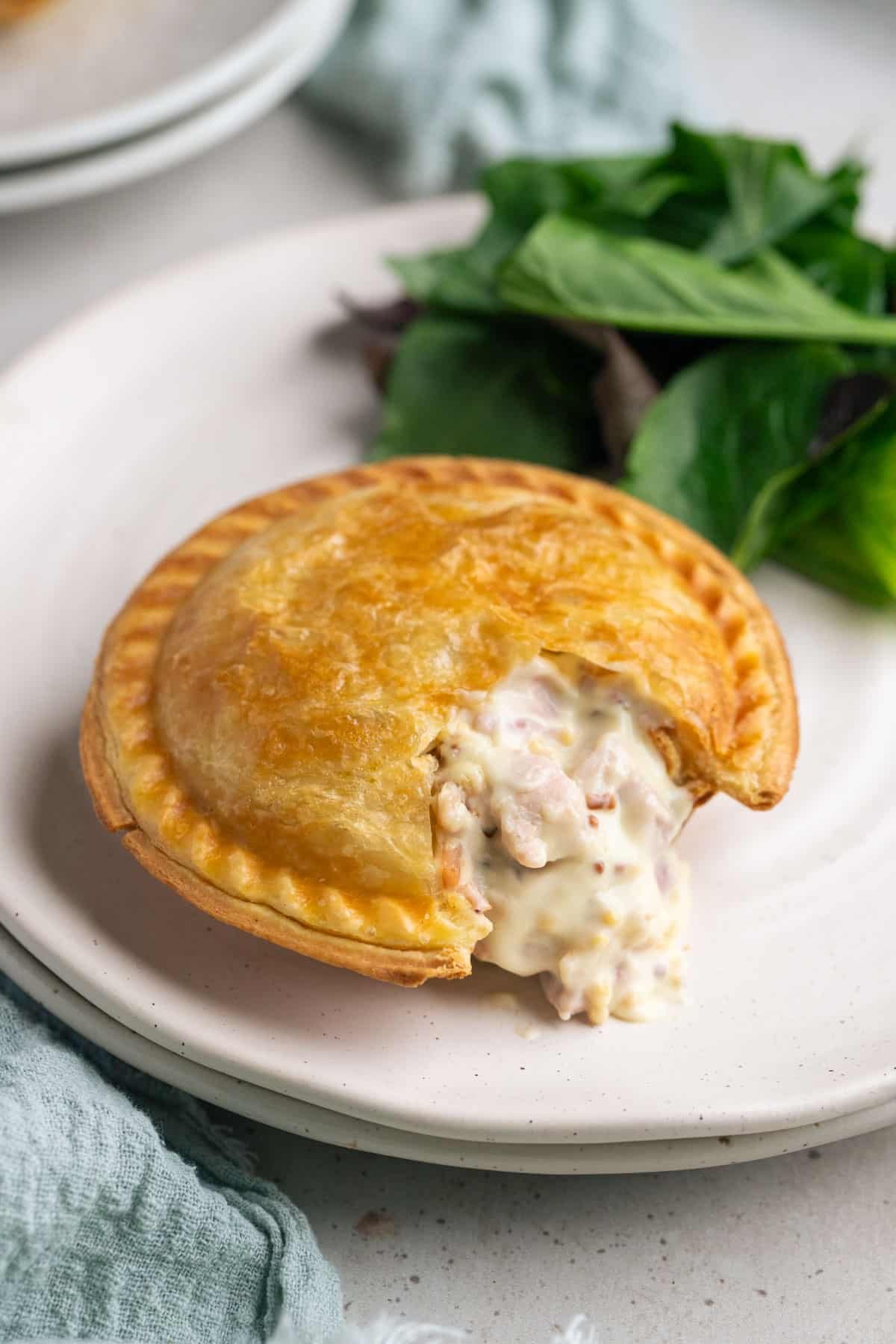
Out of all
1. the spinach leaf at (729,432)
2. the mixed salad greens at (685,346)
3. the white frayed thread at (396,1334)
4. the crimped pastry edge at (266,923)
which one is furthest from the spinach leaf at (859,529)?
the white frayed thread at (396,1334)

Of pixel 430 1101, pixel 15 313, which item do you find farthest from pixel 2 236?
pixel 430 1101

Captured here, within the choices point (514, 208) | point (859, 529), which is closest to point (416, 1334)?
point (859, 529)

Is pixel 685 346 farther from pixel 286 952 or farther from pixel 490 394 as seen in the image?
pixel 286 952

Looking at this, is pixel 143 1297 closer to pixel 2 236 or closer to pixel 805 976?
pixel 805 976

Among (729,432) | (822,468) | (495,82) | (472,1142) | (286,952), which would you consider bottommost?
(472,1142)

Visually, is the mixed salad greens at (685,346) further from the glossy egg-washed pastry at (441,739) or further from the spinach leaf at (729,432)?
the glossy egg-washed pastry at (441,739)

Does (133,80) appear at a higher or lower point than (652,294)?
higher

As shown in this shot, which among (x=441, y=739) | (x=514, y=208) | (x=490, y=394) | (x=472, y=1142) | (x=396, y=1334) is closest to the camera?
(x=396, y=1334)
